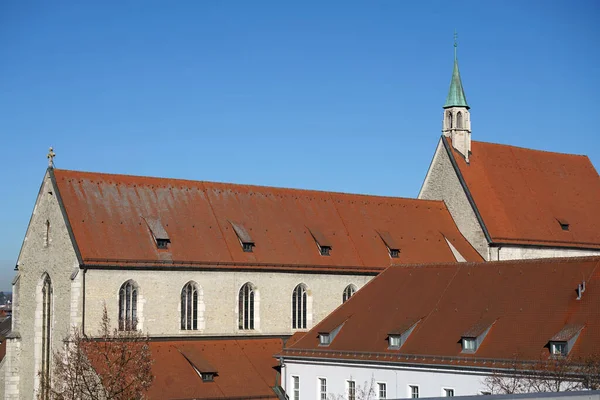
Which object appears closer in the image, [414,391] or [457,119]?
[414,391]

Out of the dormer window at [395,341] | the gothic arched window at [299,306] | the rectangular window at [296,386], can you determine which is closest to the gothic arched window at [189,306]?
the gothic arched window at [299,306]

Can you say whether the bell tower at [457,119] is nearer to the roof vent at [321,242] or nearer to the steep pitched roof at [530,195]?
the steep pitched roof at [530,195]

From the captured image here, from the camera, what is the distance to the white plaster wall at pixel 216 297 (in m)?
49.3

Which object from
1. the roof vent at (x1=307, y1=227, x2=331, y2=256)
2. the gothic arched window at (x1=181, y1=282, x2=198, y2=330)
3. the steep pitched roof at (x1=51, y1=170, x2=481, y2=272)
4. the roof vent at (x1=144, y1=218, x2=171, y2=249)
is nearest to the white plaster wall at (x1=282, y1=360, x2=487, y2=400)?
the gothic arched window at (x1=181, y1=282, x2=198, y2=330)

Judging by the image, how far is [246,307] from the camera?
5419 centimetres

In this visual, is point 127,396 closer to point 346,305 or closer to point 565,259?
point 346,305

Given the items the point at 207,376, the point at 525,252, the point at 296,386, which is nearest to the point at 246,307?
the point at 207,376

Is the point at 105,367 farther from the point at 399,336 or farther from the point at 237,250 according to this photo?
the point at 399,336

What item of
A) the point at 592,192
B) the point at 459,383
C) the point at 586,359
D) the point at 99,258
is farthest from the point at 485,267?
the point at 592,192

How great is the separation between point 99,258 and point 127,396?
11.9 meters

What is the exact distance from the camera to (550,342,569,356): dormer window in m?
38.3

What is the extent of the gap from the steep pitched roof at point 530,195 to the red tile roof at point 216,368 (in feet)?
54.1

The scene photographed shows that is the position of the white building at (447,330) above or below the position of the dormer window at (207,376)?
above

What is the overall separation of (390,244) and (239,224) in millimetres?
9500
